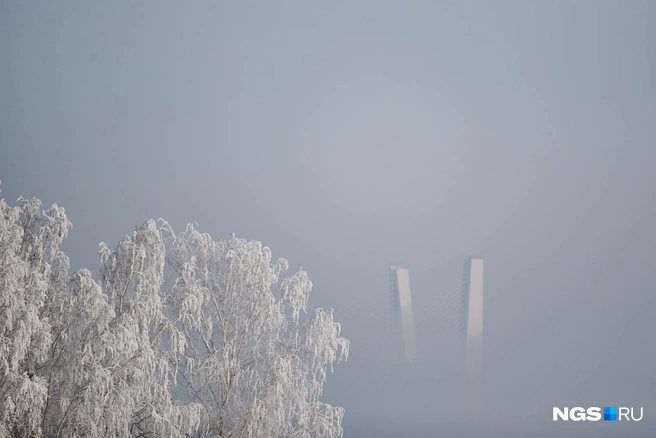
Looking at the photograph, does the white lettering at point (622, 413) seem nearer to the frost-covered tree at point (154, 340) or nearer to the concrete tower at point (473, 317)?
the concrete tower at point (473, 317)

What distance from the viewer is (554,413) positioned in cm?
1864

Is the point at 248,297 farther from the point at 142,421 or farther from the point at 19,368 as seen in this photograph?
the point at 19,368

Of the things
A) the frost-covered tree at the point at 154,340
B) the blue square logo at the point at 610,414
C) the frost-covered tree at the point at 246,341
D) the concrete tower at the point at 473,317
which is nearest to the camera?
the frost-covered tree at the point at 154,340

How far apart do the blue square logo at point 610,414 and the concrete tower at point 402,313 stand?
5258mm

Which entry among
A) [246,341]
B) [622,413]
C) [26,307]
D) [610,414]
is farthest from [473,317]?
[26,307]

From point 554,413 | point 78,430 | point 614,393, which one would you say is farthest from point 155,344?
point 614,393

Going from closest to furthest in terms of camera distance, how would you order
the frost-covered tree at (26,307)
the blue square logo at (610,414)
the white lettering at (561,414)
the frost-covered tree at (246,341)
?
the frost-covered tree at (26,307), the frost-covered tree at (246,341), the white lettering at (561,414), the blue square logo at (610,414)

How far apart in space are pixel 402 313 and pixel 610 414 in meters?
6.25

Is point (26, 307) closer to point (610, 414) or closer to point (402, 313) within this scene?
point (402, 313)

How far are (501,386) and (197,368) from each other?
15.8 m

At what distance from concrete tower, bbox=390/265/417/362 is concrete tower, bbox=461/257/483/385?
1418 mm

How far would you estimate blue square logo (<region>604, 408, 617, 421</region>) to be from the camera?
722 inches

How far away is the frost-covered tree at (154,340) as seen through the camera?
5.82 metres

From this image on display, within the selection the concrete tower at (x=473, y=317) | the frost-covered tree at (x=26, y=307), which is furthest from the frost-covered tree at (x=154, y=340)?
the concrete tower at (x=473, y=317)
